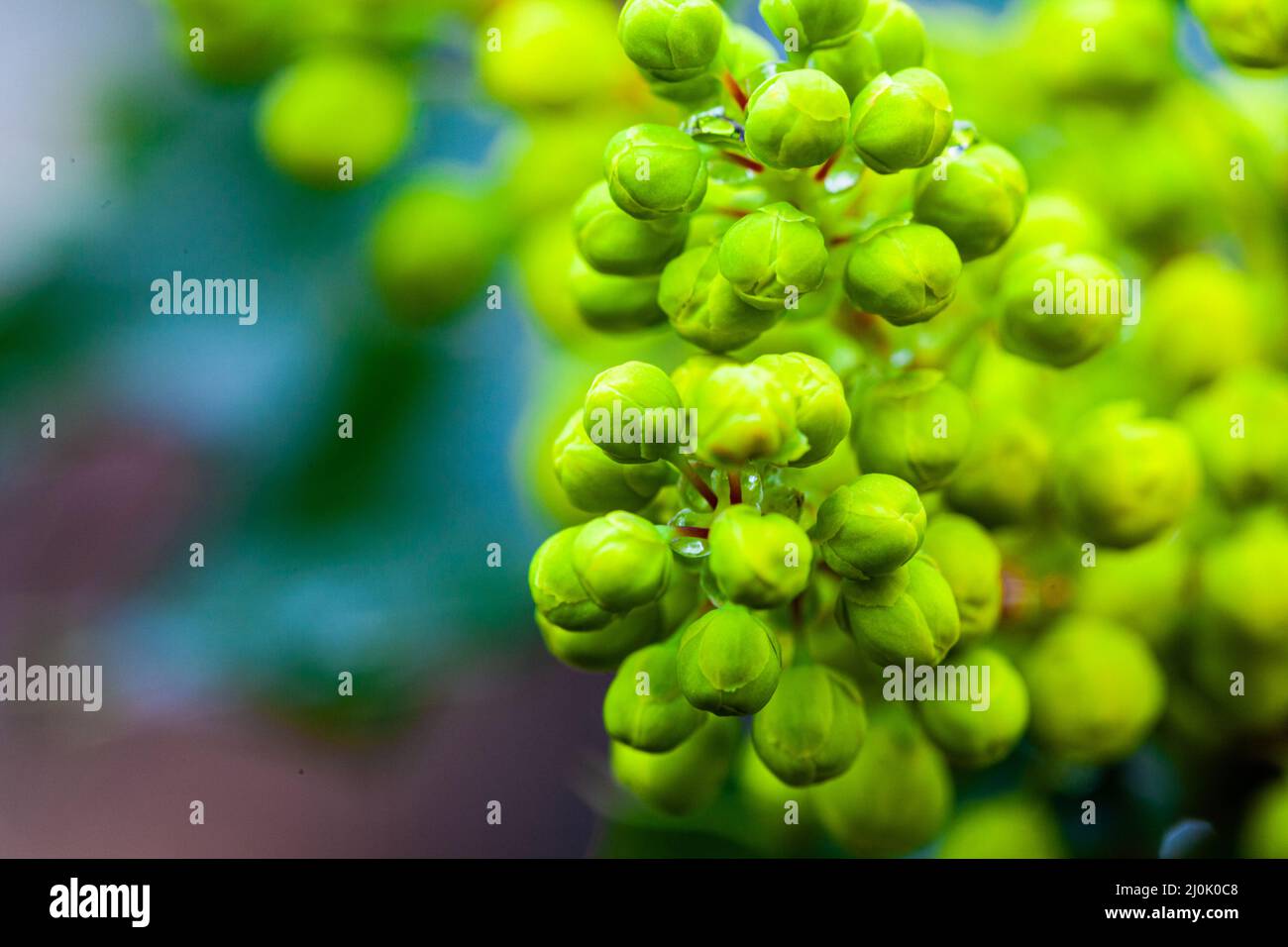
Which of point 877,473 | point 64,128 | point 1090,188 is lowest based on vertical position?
point 877,473

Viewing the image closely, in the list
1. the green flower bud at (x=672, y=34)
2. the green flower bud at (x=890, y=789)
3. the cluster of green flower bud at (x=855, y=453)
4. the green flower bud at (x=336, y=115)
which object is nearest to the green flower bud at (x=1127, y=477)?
the cluster of green flower bud at (x=855, y=453)

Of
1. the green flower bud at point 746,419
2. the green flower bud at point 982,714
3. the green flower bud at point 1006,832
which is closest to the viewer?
the green flower bud at point 746,419

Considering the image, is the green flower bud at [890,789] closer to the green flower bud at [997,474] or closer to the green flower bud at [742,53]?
the green flower bud at [997,474]

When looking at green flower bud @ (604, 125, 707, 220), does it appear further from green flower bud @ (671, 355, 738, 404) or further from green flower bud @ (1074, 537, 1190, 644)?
green flower bud @ (1074, 537, 1190, 644)

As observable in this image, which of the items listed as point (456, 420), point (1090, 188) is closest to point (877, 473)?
point (1090, 188)

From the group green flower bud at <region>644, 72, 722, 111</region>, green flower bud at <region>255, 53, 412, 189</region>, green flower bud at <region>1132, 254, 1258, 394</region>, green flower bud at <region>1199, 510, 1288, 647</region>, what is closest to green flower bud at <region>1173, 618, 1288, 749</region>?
green flower bud at <region>1199, 510, 1288, 647</region>

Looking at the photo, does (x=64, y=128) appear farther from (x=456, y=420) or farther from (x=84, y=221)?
(x=456, y=420)

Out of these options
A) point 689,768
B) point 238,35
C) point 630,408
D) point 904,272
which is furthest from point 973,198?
point 238,35
